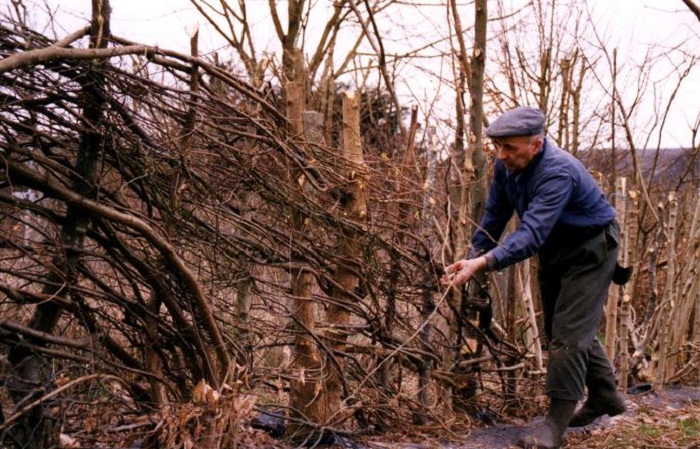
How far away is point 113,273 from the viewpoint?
13.4ft

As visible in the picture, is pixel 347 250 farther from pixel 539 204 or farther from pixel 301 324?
pixel 539 204

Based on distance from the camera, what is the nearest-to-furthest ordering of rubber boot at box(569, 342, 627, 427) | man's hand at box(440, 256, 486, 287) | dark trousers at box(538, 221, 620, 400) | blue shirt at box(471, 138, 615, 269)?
man's hand at box(440, 256, 486, 287) < blue shirt at box(471, 138, 615, 269) < dark trousers at box(538, 221, 620, 400) < rubber boot at box(569, 342, 627, 427)

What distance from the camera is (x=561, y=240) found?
462cm

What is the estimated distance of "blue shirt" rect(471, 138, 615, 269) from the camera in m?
4.08

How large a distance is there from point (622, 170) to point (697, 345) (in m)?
6.19

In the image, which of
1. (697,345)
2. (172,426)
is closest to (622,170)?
(697,345)

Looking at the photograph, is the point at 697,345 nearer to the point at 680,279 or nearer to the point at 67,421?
the point at 680,279

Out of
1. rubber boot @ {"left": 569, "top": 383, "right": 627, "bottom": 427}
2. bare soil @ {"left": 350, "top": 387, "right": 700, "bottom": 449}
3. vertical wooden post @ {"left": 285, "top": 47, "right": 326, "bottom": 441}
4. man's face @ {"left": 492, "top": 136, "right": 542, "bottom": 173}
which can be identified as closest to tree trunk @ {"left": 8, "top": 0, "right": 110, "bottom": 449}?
vertical wooden post @ {"left": 285, "top": 47, "right": 326, "bottom": 441}

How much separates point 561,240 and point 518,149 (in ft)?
2.15

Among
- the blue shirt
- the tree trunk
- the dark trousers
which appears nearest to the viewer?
the tree trunk

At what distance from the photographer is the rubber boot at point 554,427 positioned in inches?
180

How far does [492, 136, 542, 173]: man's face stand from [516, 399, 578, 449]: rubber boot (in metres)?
1.41

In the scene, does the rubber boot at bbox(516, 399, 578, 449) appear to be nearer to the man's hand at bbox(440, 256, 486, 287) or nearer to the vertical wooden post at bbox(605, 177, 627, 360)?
the man's hand at bbox(440, 256, 486, 287)

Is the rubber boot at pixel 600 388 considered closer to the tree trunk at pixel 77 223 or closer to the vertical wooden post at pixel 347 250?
the vertical wooden post at pixel 347 250
